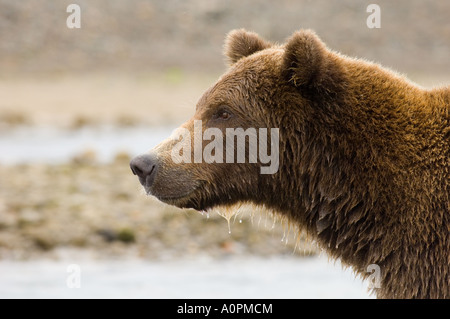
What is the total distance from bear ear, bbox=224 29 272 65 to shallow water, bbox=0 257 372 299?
390cm

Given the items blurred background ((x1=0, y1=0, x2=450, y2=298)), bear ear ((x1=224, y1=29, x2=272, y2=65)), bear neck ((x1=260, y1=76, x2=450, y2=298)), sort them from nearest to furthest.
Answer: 1. bear neck ((x1=260, y1=76, x2=450, y2=298))
2. bear ear ((x1=224, y1=29, x2=272, y2=65))
3. blurred background ((x1=0, y1=0, x2=450, y2=298))

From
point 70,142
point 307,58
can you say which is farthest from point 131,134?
point 307,58

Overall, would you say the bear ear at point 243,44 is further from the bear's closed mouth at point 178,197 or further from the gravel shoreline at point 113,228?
the gravel shoreline at point 113,228

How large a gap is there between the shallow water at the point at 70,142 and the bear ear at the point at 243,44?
1013 centimetres

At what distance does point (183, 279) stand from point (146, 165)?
478 cm

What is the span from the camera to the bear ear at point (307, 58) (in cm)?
496

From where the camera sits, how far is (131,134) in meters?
20.5

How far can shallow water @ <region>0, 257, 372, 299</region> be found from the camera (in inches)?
356

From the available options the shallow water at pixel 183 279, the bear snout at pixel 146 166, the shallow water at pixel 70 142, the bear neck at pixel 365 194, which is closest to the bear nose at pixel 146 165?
the bear snout at pixel 146 166


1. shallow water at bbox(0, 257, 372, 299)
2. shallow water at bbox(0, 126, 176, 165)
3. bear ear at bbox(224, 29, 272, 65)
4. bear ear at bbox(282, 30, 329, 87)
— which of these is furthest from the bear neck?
shallow water at bbox(0, 126, 176, 165)

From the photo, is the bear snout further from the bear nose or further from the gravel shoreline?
the gravel shoreline

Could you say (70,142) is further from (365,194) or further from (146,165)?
(365,194)

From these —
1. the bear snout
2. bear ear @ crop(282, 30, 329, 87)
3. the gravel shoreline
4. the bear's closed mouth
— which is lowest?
the gravel shoreline

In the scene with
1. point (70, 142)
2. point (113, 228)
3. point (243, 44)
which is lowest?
point (113, 228)
